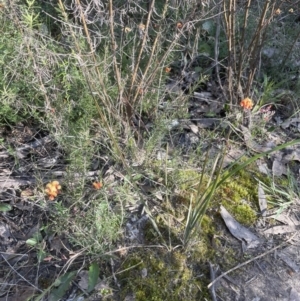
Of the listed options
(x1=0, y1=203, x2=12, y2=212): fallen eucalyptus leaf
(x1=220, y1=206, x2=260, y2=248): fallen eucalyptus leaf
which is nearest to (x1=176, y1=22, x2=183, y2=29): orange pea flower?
(x1=220, y1=206, x2=260, y2=248): fallen eucalyptus leaf

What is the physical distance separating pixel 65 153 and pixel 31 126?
0.30m

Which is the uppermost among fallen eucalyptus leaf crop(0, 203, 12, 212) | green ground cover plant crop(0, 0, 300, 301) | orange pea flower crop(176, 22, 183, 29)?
orange pea flower crop(176, 22, 183, 29)

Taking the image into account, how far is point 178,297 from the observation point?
66.5 inches

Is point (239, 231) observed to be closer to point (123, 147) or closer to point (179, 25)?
point (123, 147)

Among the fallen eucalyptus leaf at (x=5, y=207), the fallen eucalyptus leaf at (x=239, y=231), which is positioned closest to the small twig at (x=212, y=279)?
the fallen eucalyptus leaf at (x=239, y=231)

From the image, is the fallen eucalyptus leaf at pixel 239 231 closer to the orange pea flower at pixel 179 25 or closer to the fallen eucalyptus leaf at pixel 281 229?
the fallen eucalyptus leaf at pixel 281 229

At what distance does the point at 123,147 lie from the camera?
85.7 inches

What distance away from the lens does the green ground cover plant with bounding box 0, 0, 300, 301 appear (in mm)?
1726

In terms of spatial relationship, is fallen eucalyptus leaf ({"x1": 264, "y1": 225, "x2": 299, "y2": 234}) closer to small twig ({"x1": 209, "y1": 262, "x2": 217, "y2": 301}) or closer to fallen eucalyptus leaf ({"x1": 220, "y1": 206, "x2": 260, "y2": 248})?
fallen eucalyptus leaf ({"x1": 220, "y1": 206, "x2": 260, "y2": 248})

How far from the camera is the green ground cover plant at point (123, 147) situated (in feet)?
5.66

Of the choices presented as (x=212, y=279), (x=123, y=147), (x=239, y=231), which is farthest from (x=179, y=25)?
(x=212, y=279)

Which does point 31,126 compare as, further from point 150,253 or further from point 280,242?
point 280,242

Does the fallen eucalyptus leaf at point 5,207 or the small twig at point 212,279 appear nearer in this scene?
the small twig at point 212,279

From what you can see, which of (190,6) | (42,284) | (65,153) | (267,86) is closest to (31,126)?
(65,153)
